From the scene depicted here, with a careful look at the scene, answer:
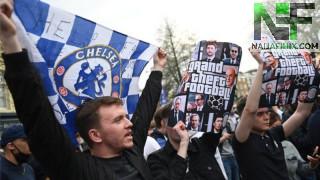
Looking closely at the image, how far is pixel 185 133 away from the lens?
123 inches

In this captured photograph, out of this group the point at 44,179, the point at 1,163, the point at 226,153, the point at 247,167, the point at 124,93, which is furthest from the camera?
the point at 226,153

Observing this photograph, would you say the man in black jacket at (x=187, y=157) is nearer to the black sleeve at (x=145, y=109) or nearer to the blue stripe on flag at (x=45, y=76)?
the black sleeve at (x=145, y=109)

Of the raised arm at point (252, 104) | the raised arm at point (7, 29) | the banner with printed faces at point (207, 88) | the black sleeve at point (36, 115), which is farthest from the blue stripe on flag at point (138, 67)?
the raised arm at point (7, 29)

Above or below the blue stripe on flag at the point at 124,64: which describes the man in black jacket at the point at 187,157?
below

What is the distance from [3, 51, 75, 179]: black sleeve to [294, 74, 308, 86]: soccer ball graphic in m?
2.36

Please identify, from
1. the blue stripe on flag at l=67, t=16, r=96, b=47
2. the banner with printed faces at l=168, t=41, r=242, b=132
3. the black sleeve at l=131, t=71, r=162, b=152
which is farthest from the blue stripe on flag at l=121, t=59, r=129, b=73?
the banner with printed faces at l=168, t=41, r=242, b=132

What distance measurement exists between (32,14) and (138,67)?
3.03 feet

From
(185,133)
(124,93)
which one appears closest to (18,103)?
(124,93)

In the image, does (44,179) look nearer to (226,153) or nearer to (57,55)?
(57,55)

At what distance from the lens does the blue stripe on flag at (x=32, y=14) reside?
2.60 meters

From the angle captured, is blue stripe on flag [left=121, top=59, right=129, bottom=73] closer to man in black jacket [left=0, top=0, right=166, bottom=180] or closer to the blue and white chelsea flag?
the blue and white chelsea flag

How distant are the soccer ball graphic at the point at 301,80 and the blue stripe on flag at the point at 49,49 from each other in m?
2.14

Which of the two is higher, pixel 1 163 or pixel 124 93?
pixel 124 93

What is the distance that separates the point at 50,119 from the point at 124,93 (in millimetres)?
1106
